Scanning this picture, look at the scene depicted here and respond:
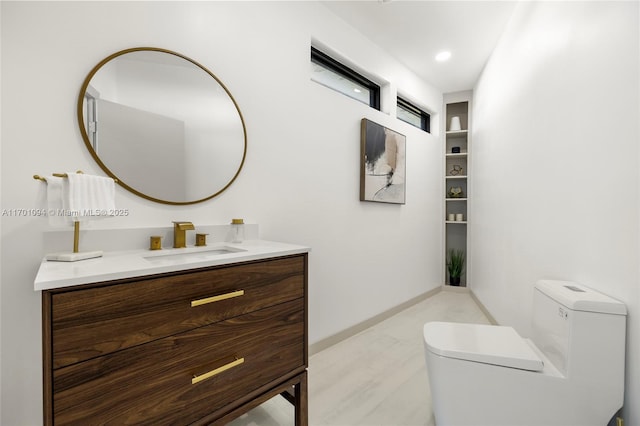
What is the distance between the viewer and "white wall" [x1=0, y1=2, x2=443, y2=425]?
1.11 meters

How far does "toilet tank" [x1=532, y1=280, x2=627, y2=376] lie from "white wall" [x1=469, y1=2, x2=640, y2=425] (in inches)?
1.7

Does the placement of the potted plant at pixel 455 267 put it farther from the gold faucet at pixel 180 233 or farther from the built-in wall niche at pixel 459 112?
the gold faucet at pixel 180 233

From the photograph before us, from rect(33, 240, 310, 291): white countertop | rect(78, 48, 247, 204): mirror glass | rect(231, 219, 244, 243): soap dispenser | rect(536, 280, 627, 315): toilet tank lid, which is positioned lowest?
rect(536, 280, 627, 315): toilet tank lid

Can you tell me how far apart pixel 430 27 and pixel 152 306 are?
2897mm

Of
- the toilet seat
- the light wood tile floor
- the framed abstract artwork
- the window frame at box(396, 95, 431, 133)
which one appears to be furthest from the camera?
the window frame at box(396, 95, 431, 133)

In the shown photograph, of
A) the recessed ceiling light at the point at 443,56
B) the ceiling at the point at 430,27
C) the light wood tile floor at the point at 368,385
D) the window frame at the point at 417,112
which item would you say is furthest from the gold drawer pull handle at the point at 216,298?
the recessed ceiling light at the point at 443,56

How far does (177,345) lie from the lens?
984mm

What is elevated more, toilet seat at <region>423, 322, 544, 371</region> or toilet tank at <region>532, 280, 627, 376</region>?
toilet tank at <region>532, 280, 627, 376</region>

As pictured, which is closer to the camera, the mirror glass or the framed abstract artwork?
the mirror glass

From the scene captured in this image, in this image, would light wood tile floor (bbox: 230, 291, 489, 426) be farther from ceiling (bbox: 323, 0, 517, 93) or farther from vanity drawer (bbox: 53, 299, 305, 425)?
ceiling (bbox: 323, 0, 517, 93)

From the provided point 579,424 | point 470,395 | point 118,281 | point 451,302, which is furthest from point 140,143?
point 451,302

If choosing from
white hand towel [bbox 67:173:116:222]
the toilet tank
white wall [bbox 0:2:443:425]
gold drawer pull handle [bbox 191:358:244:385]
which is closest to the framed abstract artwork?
white wall [bbox 0:2:443:425]

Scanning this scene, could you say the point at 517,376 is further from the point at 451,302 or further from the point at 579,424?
the point at 451,302

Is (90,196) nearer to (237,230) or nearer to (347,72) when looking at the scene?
(237,230)
